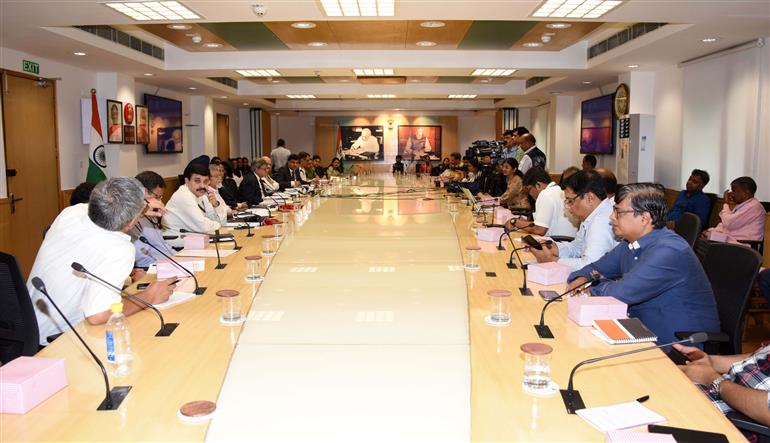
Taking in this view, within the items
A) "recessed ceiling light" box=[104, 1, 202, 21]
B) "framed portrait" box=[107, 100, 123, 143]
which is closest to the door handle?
"framed portrait" box=[107, 100, 123, 143]

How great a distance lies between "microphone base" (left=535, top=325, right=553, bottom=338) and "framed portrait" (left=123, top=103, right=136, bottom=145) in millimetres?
7505

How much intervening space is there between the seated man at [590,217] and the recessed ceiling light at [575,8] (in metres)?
1.73

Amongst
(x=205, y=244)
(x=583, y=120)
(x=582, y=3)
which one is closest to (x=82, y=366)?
(x=205, y=244)

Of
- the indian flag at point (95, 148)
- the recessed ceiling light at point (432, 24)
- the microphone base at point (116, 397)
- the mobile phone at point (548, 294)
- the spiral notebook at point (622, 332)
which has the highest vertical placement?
the recessed ceiling light at point (432, 24)

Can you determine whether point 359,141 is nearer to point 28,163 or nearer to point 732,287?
point 28,163

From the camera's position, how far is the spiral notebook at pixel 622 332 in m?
2.08

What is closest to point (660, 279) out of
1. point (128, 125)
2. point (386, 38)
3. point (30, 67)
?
point (386, 38)

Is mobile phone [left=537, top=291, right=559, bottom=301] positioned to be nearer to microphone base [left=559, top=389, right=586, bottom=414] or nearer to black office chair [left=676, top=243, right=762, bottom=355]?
black office chair [left=676, top=243, right=762, bottom=355]

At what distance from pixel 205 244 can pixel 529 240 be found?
2039 millimetres

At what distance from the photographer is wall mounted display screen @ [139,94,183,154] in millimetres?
9816

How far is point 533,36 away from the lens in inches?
271

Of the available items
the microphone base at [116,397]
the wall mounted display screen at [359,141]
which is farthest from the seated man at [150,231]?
the wall mounted display screen at [359,141]

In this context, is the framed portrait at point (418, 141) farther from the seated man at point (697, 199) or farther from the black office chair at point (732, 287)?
the black office chair at point (732, 287)

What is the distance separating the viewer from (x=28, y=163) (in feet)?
21.3
